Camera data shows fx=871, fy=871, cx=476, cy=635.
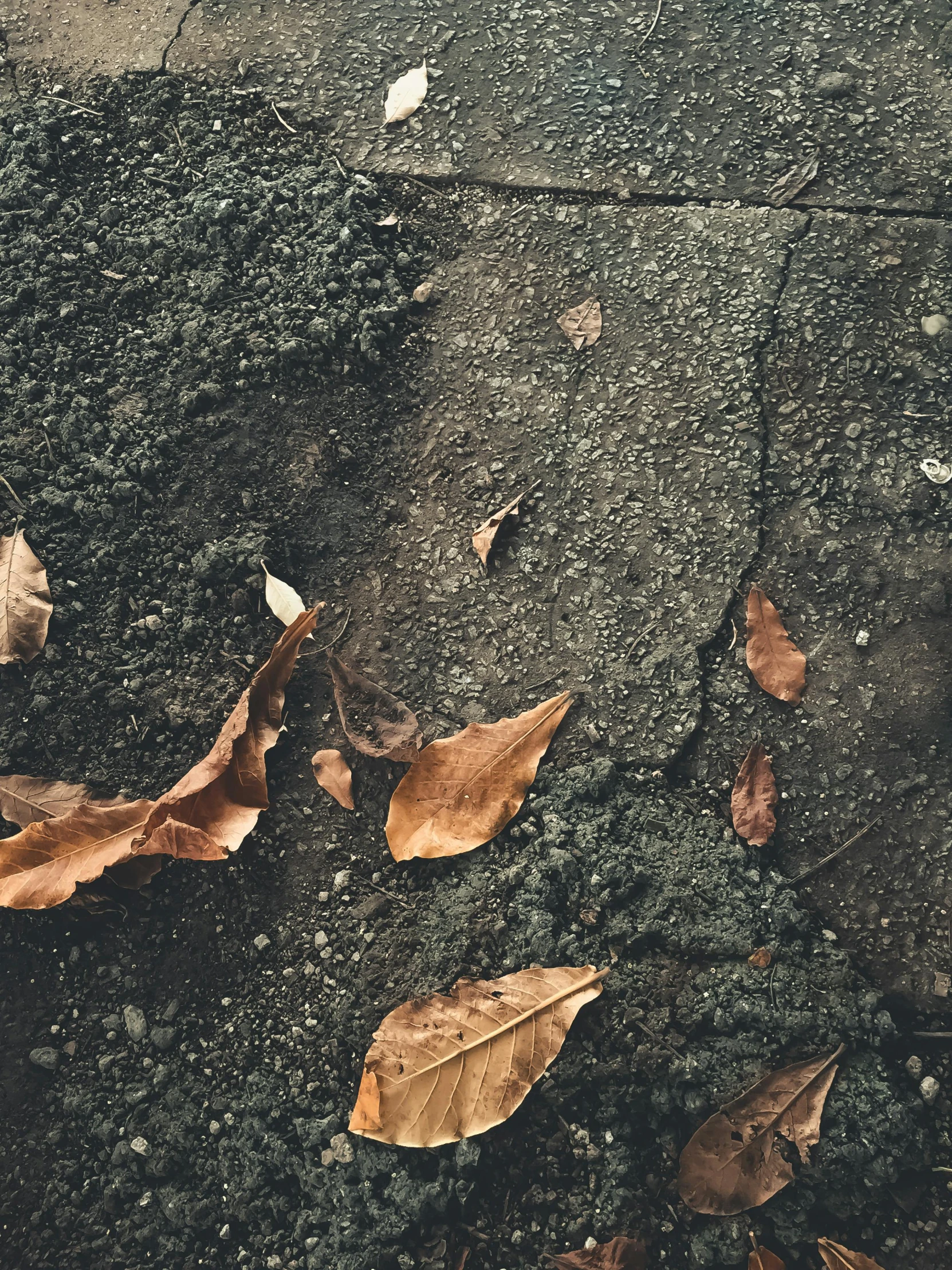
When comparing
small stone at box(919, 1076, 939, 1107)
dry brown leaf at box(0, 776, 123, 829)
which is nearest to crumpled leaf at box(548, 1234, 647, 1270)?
small stone at box(919, 1076, 939, 1107)

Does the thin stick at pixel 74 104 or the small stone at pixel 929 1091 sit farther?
the thin stick at pixel 74 104

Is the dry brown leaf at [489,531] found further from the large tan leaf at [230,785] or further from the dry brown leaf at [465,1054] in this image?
the dry brown leaf at [465,1054]

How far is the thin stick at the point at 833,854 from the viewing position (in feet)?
5.39

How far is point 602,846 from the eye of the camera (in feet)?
5.22

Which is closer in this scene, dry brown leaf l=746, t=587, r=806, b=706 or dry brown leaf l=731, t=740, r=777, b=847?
dry brown leaf l=731, t=740, r=777, b=847

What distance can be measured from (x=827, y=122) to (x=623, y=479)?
3.65 feet

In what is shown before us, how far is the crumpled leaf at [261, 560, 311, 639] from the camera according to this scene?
185 centimetres

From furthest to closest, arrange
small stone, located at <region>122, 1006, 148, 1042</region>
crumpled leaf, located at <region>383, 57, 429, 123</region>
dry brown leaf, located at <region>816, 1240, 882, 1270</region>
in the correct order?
crumpled leaf, located at <region>383, 57, 429, 123</region> → small stone, located at <region>122, 1006, 148, 1042</region> → dry brown leaf, located at <region>816, 1240, 882, 1270</region>

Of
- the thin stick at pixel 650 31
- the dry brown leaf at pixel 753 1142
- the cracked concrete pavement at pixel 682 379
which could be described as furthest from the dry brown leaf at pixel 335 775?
the thin stick at pixel 650 31

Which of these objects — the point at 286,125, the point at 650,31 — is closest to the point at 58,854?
the point at 286,125

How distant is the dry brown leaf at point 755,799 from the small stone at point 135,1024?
1164mm

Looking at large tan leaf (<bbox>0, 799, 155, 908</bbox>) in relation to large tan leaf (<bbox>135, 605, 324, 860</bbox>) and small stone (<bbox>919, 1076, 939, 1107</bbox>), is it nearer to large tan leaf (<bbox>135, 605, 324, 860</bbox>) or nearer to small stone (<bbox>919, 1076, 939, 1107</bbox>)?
large tan leaf (<bbox>135, 605, 324, 860</bbox>)

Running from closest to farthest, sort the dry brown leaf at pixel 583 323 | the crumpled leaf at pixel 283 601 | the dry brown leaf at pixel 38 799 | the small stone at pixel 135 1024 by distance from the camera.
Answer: the small stone at pixel 135 1024
the dry brown leaf at pixel 38 799
the crumpled leaf at pixel 283 601
the dry brown leaf at pixel 583 323

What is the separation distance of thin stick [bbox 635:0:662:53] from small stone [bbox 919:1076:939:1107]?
246 cm
